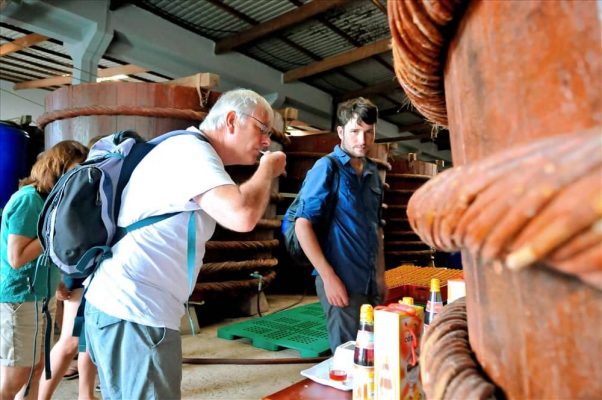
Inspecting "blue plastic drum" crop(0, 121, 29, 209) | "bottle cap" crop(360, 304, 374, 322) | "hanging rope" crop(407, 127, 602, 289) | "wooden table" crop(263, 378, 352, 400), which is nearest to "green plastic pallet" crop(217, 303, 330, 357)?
"wooden table" crop(263, 378, 352, 400)

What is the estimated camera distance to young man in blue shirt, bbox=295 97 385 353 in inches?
88.9

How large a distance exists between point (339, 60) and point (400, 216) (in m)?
3.60

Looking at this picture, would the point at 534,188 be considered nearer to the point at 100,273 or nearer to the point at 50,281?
the point at 100,273

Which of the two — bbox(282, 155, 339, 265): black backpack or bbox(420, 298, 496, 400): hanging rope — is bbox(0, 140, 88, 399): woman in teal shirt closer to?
bbox(282, 155, 339, 265): black backpack

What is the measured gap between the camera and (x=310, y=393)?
4.48 ft

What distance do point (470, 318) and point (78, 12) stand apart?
Answer: 7.40 m

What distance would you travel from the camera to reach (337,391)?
4.57 feet

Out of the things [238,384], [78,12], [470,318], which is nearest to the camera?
[470,318]

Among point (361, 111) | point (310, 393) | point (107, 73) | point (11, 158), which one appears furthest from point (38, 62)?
point (310, 393)

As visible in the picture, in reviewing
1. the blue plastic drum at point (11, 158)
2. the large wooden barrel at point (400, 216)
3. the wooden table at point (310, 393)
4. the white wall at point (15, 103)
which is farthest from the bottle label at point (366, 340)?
the white wall at point (15, 103)

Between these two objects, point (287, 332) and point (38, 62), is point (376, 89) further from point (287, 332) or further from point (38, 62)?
point (287, 332)

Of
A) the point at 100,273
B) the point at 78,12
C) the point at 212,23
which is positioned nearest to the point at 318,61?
the point at 212,23

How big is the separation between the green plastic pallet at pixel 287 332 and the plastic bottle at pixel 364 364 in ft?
8.11

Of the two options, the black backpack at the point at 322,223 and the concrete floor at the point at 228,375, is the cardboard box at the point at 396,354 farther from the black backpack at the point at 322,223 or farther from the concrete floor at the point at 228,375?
the concrete floor at the point at 228,375
